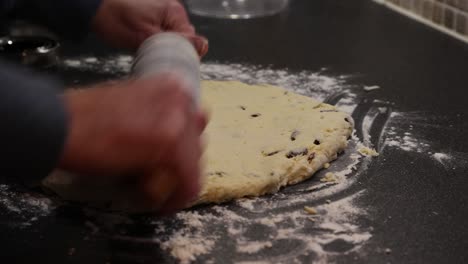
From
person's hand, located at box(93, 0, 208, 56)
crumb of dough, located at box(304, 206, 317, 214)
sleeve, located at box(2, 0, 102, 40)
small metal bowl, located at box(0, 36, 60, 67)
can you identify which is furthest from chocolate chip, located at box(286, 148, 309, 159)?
small metal bowl, located at box(0, 36, 60, 67)

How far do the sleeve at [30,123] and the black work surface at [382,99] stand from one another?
0.66 feet

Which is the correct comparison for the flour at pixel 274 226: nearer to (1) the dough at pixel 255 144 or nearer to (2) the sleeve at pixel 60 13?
(1) the dough at pixel 255 144

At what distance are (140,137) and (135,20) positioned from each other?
1.73ft

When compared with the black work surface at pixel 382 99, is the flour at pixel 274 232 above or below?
below

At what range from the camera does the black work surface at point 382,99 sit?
31.4 inches

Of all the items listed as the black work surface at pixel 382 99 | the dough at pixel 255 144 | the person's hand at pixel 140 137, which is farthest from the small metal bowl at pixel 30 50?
the person's hand at pixel 140 137

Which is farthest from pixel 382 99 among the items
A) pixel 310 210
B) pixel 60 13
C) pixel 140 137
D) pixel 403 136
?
pixel 140 137

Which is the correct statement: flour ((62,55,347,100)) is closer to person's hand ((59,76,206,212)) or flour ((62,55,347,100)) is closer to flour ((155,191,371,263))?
flour ((155,191,371,263))

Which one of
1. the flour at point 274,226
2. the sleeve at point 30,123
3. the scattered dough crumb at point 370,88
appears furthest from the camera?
the scattered dough crumb at point 370,88

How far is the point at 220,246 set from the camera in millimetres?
809

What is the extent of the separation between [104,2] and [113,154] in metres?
0.56

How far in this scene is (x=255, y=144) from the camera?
3.36 feet

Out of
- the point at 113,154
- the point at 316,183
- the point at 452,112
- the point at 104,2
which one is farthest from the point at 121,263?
the point at 452,112

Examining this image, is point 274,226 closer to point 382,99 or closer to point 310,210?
point 310,210
